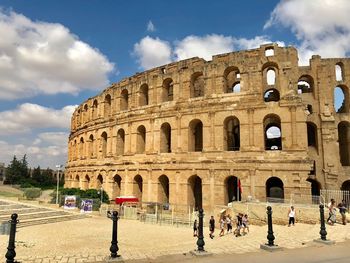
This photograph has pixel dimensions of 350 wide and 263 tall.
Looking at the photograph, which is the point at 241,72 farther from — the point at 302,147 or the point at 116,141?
the point at 116,141

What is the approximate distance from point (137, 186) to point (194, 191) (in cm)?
560

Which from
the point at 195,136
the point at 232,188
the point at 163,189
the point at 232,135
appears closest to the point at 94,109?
the point at 195,136

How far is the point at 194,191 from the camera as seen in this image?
27266 mm

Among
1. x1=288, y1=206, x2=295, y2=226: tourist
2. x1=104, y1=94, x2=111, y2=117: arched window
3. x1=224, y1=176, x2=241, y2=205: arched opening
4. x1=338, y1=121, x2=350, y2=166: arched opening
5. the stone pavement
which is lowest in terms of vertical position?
the stone pavement

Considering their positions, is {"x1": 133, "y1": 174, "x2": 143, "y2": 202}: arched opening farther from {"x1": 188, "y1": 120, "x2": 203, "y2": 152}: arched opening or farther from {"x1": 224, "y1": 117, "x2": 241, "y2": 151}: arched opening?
{"x1": 224, "y1": 117, "x2": 241, "y2": 151}: arched opening

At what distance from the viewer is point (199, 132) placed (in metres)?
28.9

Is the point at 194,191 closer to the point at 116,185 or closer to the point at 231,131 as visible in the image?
the point at 231,131

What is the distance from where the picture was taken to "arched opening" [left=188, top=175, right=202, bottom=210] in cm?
2547

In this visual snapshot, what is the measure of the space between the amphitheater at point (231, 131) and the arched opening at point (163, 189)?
0.28 feet

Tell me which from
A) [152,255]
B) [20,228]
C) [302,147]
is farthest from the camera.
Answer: [302,147]

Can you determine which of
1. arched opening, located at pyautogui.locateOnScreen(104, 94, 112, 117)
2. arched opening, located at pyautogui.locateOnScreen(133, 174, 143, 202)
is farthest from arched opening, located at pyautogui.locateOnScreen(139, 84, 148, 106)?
arched opening, located at pyautogui.locateOnScreen(133, 174, 143, 202)

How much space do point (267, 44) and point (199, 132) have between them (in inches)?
374

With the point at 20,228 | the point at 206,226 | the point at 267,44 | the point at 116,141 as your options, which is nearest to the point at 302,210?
the point at 206,226

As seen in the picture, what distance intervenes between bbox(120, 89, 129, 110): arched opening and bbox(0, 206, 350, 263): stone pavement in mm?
14517
